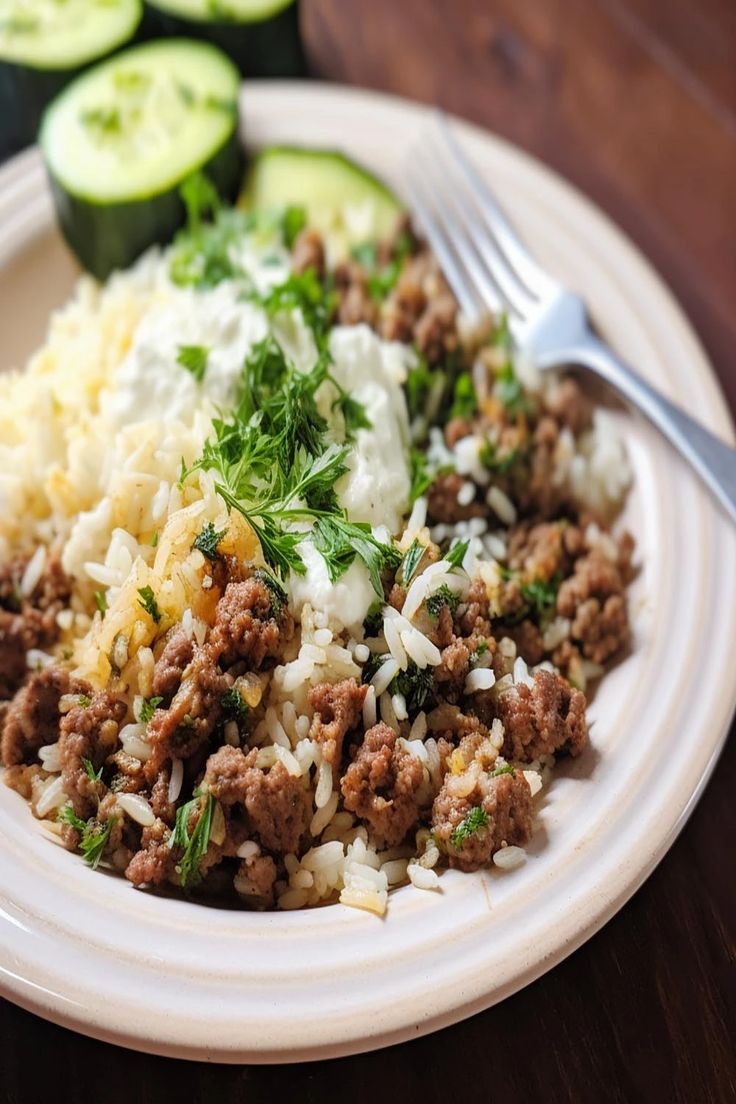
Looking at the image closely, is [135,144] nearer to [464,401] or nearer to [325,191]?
[325,191]

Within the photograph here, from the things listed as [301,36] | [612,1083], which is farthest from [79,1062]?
[301,36]

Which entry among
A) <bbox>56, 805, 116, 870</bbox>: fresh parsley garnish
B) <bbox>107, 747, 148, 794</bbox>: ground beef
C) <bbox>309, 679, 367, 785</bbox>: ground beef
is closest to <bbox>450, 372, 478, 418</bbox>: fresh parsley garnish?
<bbox>309, 679, 367, 785</bbox>: ground beef

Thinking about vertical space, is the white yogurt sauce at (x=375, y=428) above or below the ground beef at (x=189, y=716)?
above

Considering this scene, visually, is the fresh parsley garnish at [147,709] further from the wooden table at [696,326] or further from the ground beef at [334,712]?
the wooden table at [696,326]

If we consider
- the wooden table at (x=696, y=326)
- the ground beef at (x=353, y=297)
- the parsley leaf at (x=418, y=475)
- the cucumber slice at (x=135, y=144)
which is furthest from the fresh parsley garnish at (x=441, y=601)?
the cucumber slice at (x=135, y=144)

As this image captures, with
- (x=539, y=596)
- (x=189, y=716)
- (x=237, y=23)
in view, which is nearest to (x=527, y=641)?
(x=539, y=596)
